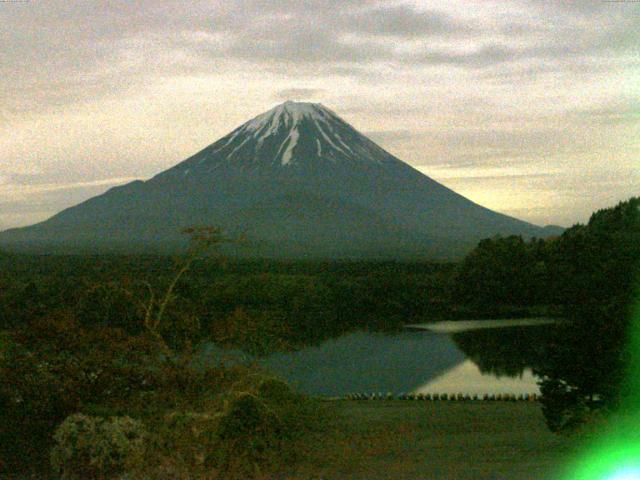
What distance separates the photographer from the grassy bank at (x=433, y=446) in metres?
7.98

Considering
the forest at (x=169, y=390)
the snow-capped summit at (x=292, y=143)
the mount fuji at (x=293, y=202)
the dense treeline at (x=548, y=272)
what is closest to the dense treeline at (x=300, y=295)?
the dense treeline at (x=548, y=272)

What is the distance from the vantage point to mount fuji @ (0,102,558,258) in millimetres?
83438

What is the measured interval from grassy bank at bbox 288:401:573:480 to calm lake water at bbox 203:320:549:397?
4.33 metres

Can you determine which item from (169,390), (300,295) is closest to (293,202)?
(300,295)

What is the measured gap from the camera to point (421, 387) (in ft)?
61.8

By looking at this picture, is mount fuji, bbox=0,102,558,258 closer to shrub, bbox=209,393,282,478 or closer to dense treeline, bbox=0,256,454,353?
dense treeline, bbox=0,256,454,353

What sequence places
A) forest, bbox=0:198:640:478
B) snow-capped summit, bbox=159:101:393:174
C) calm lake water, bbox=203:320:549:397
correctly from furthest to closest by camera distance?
snow-capped summit, bbox=159:101:393:174, calm lake water, bbox=203:320:549:397, forest, bbox=0:198:640:478

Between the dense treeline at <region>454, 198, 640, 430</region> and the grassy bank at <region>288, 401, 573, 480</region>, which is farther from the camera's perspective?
the dense treeline at <region>454, 198, 640, 430</region>

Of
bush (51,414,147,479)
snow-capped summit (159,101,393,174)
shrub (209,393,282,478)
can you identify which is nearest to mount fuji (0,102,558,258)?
snow-capped summit (159,101,393,174)

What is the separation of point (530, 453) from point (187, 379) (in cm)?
382

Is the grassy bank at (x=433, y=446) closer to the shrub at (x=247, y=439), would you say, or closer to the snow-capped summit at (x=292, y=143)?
the shrub at (x=247, y=439)

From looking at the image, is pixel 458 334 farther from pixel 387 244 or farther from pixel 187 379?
pixel 387 244

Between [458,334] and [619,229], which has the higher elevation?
[619,229]

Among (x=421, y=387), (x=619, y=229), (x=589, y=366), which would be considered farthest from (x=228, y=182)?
(x=589, y=366)
